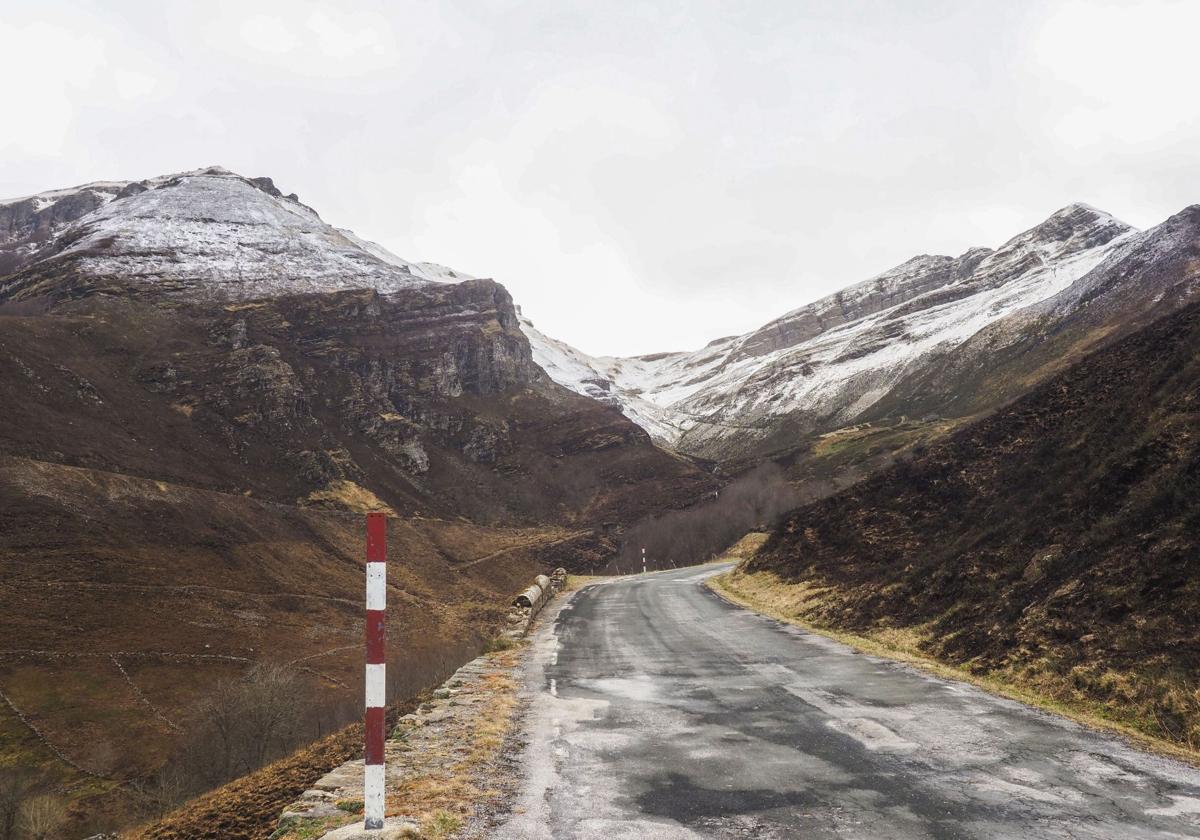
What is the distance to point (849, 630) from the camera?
1592cm

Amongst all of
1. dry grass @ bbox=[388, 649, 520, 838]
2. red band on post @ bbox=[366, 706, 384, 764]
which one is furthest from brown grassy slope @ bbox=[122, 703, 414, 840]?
red band on post @ bbox=[366, 706, 384, 764]

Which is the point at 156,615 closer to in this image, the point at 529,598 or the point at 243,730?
the point at 243,730

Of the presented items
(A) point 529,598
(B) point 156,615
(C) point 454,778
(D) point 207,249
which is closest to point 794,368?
(D) point 207,249

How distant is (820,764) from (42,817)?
26159 millimetres

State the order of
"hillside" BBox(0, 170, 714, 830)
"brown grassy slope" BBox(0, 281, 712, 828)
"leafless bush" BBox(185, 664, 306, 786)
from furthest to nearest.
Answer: "hillside" BBox(0, 170, 714, 830) < "brown grassy slope" BBox(0, 281, 712, 828) < "leafless bush" BBox(185, 664, 306, 786)

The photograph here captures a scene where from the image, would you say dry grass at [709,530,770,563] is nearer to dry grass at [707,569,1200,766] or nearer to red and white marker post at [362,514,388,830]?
dry grass at [707,569,1200,766]

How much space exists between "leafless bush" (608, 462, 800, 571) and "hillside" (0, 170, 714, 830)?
5.40 meters

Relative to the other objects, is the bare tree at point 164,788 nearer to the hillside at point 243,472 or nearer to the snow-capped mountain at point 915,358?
the hillside at point 243,472

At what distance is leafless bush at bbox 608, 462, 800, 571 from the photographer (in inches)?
2808

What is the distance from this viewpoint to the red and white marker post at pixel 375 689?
455 centimetres

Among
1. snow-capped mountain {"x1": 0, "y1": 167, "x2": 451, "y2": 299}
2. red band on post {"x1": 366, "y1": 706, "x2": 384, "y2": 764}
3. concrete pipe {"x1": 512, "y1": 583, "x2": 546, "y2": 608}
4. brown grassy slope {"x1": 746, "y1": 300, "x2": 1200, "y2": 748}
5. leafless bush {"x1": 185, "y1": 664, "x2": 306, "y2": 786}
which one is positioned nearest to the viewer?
red band on post {"x1": 366, "y1": 706, "x2": 384, "y2": 764}

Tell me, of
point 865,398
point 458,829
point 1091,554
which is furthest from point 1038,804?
point 865,398

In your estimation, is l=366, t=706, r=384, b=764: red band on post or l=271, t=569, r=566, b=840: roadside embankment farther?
l=271, t=569, r=566, b=840: roadside embankment

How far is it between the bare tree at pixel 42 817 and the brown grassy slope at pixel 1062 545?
24067mm
